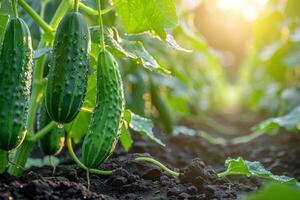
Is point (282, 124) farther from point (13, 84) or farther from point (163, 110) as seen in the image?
point (13, 84)

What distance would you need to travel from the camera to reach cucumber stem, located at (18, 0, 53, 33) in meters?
2.64

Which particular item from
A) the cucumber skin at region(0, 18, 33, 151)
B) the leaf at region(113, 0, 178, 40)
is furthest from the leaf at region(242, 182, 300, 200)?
the leaf at region(113, 0, 178, 40)

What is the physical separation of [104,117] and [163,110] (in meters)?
2.97

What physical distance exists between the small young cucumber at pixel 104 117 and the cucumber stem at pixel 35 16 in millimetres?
431

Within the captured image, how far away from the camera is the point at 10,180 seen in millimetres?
2453

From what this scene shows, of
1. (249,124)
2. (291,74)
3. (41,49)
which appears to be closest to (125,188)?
(41,49)

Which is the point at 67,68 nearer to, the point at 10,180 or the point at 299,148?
the point at 10,180

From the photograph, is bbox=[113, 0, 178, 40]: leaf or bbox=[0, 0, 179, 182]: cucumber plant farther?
bbox=[113, 0, 178, 40]: leaf

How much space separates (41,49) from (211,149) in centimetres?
273

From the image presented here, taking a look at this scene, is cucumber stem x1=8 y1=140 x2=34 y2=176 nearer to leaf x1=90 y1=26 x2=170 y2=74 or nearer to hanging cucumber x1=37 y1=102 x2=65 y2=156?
hanging cucumber x1=37 y1=102 x2=65 y2=156

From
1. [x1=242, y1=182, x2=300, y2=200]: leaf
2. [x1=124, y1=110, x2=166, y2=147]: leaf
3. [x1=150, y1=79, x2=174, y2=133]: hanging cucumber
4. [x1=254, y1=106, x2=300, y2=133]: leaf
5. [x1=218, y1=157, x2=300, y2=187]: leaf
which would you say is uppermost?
[x1=150, y1=79, x2=174, y2=133]: hanging cucumber

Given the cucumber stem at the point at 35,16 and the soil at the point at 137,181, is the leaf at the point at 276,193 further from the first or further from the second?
the cucumber stem at the point at 35,16

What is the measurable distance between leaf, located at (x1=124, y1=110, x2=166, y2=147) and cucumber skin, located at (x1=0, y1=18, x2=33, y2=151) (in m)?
0.87

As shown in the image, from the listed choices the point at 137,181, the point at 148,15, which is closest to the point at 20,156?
the point at 137,181
